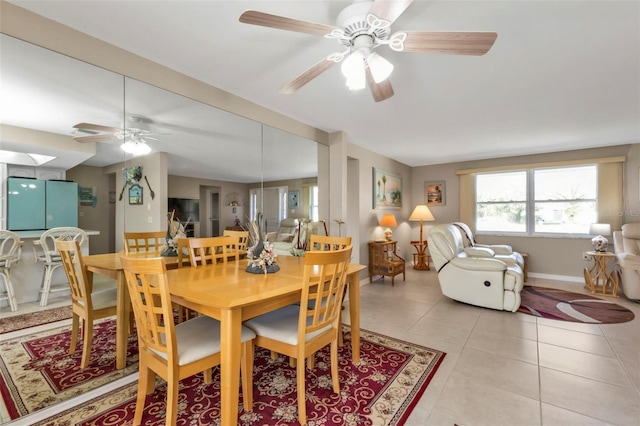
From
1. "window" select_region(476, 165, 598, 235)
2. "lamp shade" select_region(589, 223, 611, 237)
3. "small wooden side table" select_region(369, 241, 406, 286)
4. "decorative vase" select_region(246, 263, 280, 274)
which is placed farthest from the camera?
"window" select_region(476, 165, 598, 235)

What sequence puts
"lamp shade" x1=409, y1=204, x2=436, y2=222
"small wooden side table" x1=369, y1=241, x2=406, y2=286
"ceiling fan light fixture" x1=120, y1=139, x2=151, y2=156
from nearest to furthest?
"ceiling fan light fixture" x1=120, y1=139, x2=151, y2=156
"small wooden side table" x1=369, y1=241, x2=406, y2=286
"lamp shade" x1=409, y1=204, x2=436, y2=222

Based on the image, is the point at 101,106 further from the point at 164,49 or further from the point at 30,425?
the point at 30,425

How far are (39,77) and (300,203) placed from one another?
2.59m

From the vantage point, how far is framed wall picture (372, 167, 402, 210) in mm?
5219

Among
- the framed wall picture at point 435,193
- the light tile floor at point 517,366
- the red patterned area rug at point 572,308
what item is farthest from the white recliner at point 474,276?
the framed wall picture at point 435,193

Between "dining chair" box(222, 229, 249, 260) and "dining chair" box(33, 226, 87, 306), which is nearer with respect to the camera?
"dining chair" box(33, 226, 87, 306)

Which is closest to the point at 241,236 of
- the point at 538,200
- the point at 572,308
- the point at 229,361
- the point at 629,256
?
the point at 229,361

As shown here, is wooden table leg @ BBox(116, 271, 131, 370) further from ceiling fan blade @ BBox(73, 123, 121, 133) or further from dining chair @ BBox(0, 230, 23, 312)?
ceiling fan blade @ BBox(73, 123, 121, 133)

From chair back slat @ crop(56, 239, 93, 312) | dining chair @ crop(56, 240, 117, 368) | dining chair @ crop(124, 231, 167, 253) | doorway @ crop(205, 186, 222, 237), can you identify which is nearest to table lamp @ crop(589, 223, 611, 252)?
doorway @ crop(205, 186, 222, 237)

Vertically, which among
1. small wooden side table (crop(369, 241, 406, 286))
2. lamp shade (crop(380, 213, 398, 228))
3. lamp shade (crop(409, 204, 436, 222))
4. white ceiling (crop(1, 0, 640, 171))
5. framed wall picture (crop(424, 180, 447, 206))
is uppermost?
white ceiling (crop(1, 0, 640, 171))

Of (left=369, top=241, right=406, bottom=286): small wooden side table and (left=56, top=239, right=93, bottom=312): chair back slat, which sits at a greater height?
(left=56, top=239, right=93, bottom=312): chair back slat

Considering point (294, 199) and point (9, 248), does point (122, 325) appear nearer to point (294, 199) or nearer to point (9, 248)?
point (9, 248)

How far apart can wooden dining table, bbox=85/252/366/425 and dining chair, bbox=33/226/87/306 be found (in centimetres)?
19

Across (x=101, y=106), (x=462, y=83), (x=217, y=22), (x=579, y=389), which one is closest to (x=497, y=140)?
(x=462, y=83)
